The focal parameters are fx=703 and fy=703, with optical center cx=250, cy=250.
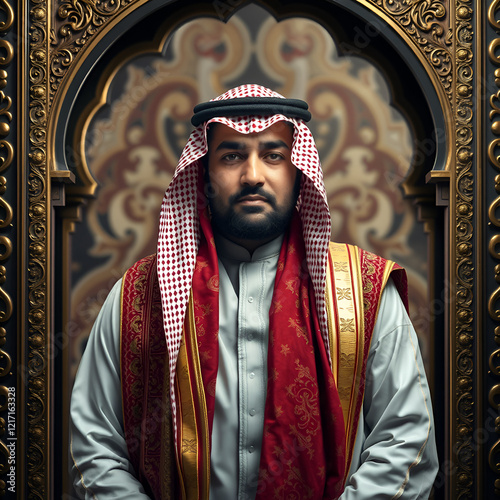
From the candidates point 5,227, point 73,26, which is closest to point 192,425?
point 5,227

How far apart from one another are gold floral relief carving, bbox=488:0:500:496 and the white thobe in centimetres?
41

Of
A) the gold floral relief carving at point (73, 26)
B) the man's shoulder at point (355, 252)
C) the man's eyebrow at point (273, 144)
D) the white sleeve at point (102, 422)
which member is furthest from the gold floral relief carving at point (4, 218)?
the man's shoulder at point (355, 252)

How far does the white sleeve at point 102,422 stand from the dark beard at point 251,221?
13.1 inches

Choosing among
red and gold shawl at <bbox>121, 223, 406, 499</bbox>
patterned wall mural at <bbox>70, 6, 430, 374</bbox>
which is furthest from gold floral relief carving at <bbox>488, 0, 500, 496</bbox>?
red and gold shawl at <bbox>121, 223, 406, 499</bbox>

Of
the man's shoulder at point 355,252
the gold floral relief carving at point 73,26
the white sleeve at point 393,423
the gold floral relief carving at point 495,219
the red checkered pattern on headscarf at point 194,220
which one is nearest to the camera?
the white sleeve at point 393,423

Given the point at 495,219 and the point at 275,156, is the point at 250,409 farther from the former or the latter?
the point at 495,219

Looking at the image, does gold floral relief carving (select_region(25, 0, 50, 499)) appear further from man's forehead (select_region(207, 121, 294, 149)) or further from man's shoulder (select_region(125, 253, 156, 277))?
man's forehead (select_region(207, 121, 294, 149))

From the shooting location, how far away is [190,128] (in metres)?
2.16

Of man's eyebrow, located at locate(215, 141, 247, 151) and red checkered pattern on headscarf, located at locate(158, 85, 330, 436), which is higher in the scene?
man's eyebrow, located at locate(215, 141, 247, 151)

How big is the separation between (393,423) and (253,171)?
661mm

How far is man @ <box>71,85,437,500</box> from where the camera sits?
157 centimetres

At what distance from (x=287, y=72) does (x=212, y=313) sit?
0.88 meters

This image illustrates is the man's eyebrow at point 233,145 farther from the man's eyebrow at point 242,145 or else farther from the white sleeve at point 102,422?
the white sleeve at point 102,422

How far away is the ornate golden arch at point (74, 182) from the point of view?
1996 mm
